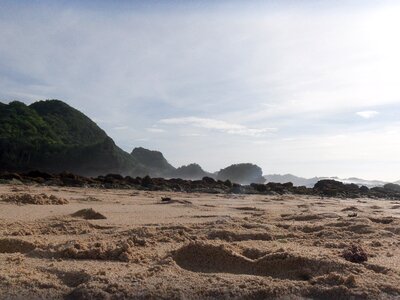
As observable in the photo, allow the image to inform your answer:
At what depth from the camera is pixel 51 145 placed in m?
17.5

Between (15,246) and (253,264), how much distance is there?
1.45 m

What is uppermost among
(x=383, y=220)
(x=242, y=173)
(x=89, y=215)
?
(x=242, y=173)

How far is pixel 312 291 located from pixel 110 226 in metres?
2.20

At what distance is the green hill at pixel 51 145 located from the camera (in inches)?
645

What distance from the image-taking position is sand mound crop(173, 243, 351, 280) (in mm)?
2502

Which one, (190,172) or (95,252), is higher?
(190,172)

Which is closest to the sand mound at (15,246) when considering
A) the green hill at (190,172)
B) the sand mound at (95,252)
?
the sand mound at (95,252)

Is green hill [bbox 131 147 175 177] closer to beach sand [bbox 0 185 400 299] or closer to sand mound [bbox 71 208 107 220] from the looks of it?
sand mound [bbox 71 208 107 220]

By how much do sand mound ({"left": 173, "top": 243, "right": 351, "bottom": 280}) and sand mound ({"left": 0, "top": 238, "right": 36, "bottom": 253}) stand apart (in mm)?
910

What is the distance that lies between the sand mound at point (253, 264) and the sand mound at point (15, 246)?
91cm

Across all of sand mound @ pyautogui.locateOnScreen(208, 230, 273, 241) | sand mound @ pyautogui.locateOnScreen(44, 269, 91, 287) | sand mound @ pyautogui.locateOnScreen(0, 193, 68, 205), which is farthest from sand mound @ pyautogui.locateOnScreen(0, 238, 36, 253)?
sand mound @ pyautogui.locateOnScreen(0, 193, 68, 205)

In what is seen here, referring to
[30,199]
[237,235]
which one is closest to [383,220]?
[237,235]

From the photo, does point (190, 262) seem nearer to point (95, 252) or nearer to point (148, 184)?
point (95, 252)

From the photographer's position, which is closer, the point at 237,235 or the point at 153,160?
the point at 237,235
